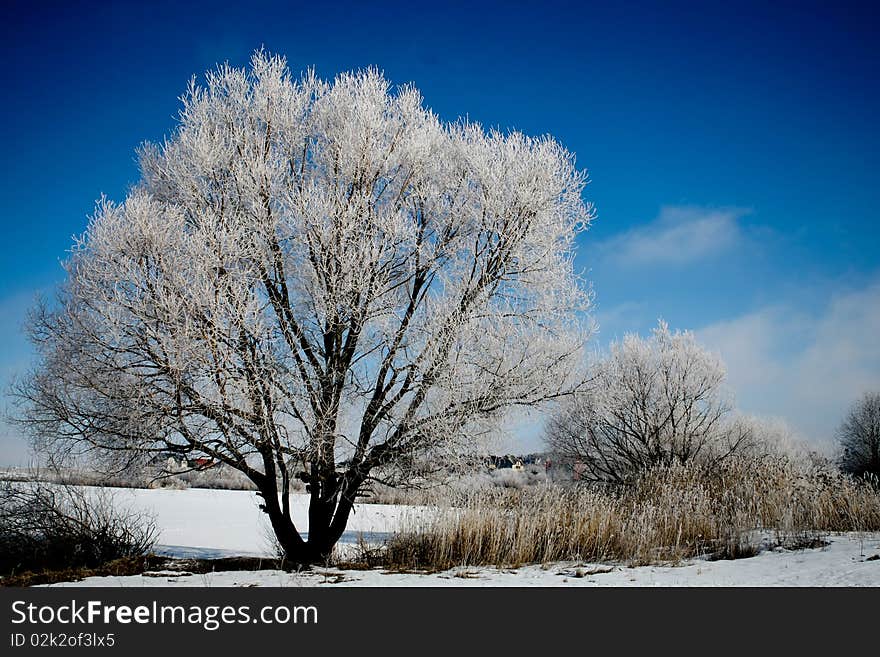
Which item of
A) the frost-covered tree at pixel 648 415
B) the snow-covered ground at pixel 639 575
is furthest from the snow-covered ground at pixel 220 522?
the frost-covered tree at pixel 648 415

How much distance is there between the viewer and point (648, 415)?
17484 millimetres

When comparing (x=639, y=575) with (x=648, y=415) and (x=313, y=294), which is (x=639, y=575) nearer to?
(x=313, y=294)

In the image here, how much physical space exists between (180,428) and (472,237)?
517cm

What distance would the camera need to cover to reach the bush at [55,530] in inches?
332

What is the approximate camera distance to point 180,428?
7.57 m

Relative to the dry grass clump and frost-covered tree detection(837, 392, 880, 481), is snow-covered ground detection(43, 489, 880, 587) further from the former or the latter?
frost-covered tree detection(837, 392, 880, 481)

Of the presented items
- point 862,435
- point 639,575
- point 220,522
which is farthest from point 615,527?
point 862,435

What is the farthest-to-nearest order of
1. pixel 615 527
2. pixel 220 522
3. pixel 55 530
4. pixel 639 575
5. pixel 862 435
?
pixel 862 435 < pixel 220 522 < pixel 55 530 < pixel 615 527 < pixel 639 575

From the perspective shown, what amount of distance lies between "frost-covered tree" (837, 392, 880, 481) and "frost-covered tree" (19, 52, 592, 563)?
2449 cm

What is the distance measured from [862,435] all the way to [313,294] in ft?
103

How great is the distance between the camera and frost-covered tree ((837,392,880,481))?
26266 mm

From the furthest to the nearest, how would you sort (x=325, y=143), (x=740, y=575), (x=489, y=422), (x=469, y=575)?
(x=325, y=143)
(x=489, y=422)
(x=469, y=575)
(x=740, y=575)
